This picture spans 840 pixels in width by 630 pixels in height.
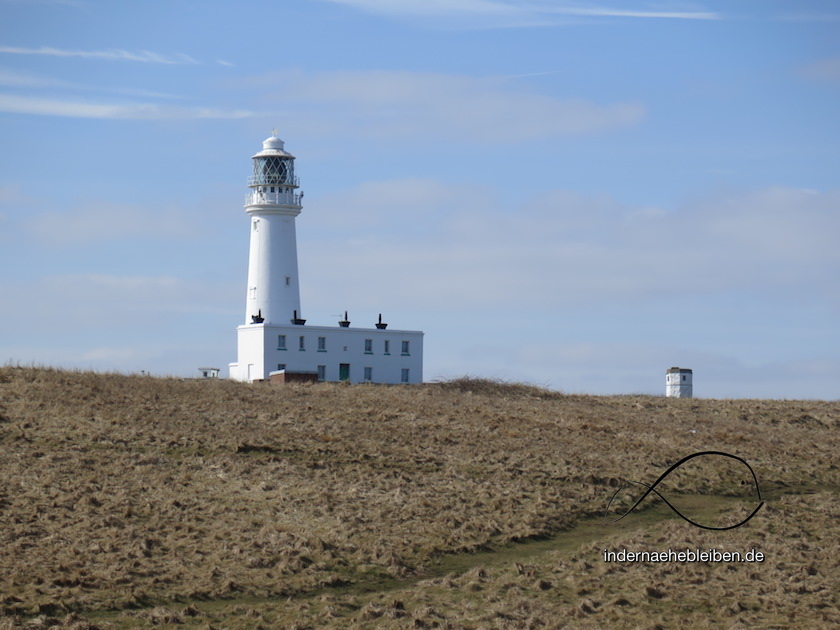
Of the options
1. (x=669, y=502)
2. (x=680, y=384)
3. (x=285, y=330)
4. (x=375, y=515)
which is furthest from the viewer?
(x=680, y=384)

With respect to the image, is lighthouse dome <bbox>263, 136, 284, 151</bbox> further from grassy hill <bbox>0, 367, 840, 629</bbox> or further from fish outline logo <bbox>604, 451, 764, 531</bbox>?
fish outline logo <bbox>604, 451, 764, 531</bbox>

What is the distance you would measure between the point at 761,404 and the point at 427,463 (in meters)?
27.9

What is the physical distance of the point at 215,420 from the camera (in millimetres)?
36156

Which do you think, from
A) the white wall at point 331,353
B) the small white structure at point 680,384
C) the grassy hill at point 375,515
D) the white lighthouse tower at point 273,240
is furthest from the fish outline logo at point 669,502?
the white lighthouse tower at point 273,240

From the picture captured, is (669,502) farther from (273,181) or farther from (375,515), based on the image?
(273,181)

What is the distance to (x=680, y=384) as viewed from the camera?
2362 inches

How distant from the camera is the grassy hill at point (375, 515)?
2120cm

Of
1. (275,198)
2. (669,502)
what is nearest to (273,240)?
(275,198)

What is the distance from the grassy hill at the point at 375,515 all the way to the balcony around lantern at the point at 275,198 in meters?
22.3

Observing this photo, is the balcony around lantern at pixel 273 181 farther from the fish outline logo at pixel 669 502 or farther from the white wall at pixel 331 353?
the fish outline logo at pixel 669 502

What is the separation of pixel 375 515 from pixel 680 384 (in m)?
37.1

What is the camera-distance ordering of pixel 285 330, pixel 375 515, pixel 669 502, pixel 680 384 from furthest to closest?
1. pixel 680 384
2. pixel 285 330
3. pixel 669 502
4. pixel 375 515

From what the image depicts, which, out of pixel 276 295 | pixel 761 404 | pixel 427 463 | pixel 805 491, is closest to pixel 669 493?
pixel 805 491

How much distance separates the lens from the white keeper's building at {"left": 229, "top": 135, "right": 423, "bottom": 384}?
56844 mm
